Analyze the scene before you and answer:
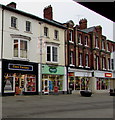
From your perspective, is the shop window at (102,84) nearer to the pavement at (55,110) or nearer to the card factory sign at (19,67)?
the card factory sign at (19,67)

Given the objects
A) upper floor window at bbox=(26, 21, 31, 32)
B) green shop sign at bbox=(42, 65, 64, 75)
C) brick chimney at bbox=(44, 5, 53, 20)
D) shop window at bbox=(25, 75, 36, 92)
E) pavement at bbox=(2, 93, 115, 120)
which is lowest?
pavement at bbox=(2, 93, 115, 120)

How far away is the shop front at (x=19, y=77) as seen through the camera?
25609 mm

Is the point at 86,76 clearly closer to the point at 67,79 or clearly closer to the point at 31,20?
the point at 67,79

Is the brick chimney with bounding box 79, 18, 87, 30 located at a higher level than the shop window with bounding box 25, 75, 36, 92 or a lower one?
higher

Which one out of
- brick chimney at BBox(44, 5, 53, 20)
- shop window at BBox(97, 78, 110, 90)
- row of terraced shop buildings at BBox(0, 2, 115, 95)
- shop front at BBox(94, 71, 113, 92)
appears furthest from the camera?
shop window at BBox(97, 78, 110, 90)

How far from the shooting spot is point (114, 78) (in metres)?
45.6

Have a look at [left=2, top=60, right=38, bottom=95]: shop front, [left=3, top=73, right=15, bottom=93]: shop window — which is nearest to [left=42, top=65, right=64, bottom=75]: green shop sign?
[left=2, top=60, right=38, bottom=95]: shop front

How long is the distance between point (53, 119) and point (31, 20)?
840 inches

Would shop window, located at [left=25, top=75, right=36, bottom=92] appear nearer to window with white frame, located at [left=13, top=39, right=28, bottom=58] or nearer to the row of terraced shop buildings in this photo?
the row of terraced shop buildings

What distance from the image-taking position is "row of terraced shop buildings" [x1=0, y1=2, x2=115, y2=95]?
85.8 feet

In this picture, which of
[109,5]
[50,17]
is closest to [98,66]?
[50,17]

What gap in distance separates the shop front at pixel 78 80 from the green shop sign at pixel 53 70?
219 cm

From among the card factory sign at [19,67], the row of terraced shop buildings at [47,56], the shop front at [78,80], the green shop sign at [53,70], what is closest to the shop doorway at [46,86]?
the row of terraced shop buildings at [47,56]

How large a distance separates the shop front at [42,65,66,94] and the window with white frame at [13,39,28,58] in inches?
141
